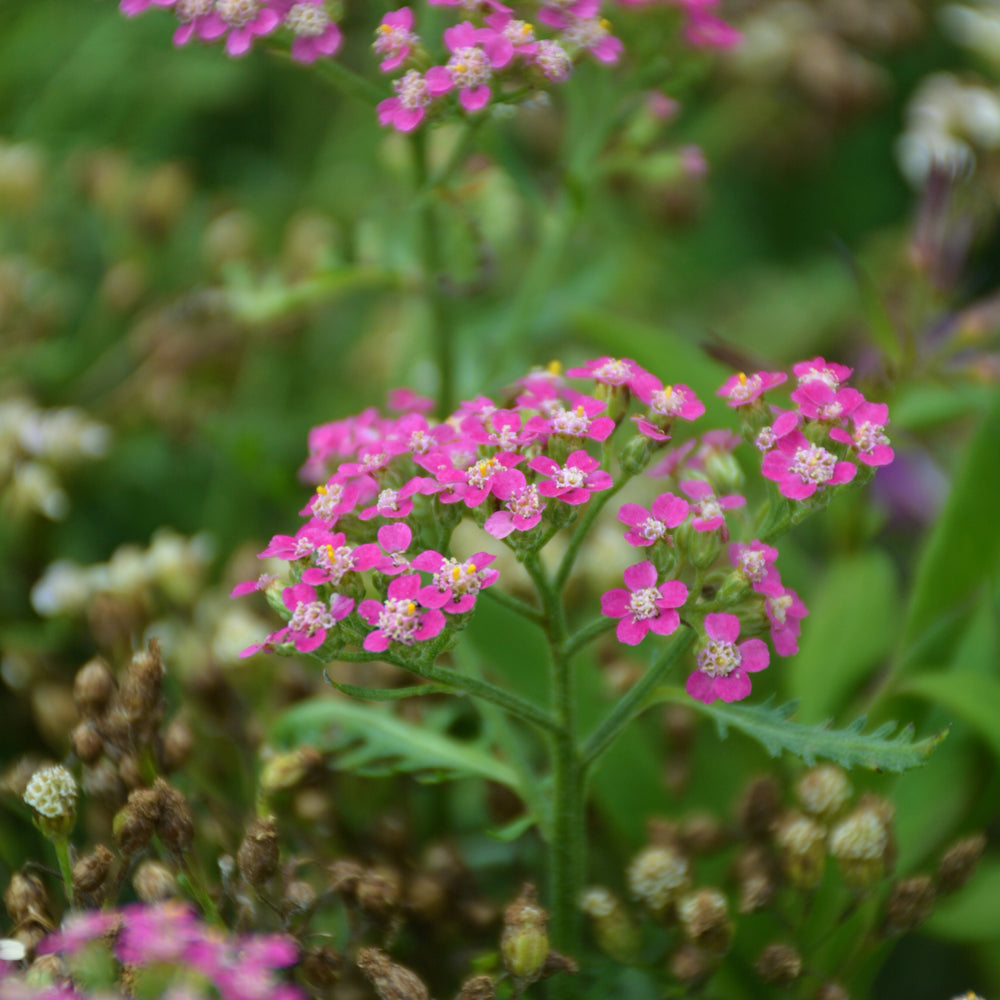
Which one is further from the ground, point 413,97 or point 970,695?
point 413,97

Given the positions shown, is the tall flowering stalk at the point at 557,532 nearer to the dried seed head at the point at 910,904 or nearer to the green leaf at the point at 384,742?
the green leaf at the point at 384,742

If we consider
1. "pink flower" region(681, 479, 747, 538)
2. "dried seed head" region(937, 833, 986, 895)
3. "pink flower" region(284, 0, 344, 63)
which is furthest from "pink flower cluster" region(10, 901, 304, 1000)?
"pink flower" region(284, 0, 344, 63)

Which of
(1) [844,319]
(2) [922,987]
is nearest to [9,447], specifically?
(2) [922,987]

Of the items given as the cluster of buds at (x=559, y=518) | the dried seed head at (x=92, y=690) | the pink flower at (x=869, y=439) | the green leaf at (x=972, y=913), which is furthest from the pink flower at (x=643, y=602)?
the green leaf at (x=972, y=913)

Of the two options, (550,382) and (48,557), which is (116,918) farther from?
(48,557)

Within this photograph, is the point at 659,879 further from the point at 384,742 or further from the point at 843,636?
the point at 843,636

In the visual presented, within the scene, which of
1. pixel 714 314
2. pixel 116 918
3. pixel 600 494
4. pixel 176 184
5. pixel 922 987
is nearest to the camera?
pixel 116 918

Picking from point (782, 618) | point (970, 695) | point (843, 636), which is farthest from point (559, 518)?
point (843, 636)
